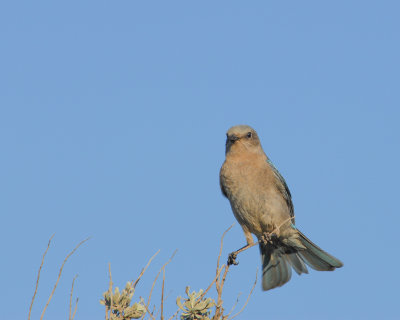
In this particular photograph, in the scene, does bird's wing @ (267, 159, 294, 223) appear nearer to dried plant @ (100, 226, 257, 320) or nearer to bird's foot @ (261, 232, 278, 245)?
bird's foot @ (261, 232, 278, 245)

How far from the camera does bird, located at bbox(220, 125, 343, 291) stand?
884 cm

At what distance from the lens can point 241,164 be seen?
893cm

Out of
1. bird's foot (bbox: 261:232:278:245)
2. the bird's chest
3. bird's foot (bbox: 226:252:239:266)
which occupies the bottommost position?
bird's foot (bbox: 226:252:239:266)

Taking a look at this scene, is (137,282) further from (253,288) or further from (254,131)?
(254,131)

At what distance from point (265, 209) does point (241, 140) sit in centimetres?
109

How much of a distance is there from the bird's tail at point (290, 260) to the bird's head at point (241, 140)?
5.01 feet

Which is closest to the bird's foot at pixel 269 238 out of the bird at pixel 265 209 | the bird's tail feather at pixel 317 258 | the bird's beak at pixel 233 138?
the bird at pixel 265 209

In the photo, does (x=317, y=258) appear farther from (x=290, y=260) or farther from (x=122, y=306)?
(x=122, y=306)

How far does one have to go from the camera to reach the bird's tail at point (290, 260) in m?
9.34

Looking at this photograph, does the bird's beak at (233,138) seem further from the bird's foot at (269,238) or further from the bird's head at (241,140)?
the bird's foot at (269,238)

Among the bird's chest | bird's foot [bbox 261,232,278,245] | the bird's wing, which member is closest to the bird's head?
the bird's chest

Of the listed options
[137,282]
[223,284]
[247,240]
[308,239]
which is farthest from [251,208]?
[137,282]

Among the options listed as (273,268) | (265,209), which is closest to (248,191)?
(265,209)

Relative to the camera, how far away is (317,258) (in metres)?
9.37
